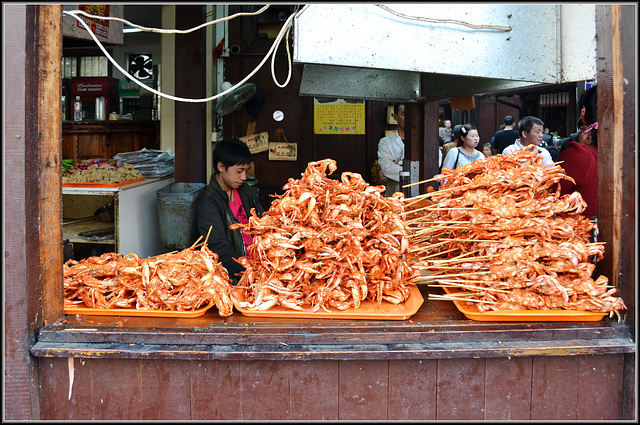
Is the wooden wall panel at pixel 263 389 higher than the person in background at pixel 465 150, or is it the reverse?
the person in background at pixel 465 150

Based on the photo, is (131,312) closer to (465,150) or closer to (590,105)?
(590,105)

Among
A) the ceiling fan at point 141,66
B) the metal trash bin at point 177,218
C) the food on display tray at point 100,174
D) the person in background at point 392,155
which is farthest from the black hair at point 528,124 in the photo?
the ceiling fan at point 141,66

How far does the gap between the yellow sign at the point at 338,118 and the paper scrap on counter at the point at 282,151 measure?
1.37ft

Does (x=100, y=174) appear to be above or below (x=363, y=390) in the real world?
above

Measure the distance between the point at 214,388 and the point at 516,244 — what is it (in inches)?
60.4

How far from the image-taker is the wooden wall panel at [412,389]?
2.19 metres

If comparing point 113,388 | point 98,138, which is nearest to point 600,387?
point 113,388

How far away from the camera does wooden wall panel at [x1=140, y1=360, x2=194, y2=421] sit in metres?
2.19

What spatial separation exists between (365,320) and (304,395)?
0.42 metres

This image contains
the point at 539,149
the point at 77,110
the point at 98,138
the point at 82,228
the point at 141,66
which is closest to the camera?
the point at 539,149

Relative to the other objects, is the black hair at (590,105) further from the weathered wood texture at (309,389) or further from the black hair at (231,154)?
the black hair at (231,154)

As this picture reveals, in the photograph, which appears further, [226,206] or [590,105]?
[226,206]

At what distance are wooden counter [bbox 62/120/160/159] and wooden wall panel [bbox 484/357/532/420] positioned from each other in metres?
6.79

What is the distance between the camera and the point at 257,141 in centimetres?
727
